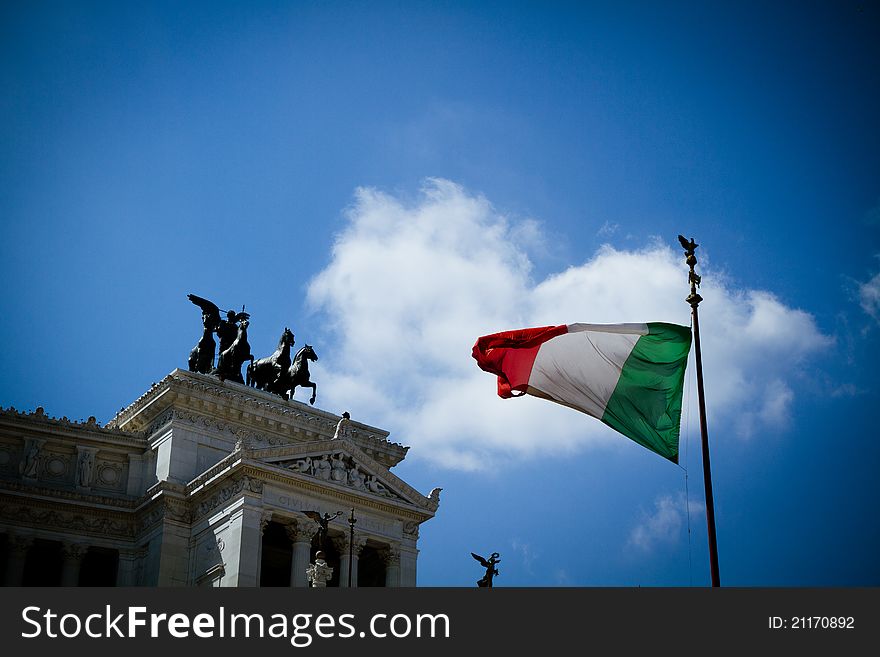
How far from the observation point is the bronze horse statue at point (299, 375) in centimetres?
5994

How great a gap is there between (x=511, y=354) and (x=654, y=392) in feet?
12.1

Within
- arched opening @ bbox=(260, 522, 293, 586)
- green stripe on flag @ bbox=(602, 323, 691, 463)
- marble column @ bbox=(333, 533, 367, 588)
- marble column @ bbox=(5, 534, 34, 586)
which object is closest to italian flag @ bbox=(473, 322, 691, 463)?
green stripe on flag @ bbox=(602, 323, 691, 463)

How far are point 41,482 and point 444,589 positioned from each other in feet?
116

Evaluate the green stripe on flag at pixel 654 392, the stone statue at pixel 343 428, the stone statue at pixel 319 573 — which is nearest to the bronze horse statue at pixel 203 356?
the stone statue at pixel 343 428

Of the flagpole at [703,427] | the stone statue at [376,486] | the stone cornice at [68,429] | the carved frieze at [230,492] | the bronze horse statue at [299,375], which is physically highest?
the bronze horse statue at [299,375]

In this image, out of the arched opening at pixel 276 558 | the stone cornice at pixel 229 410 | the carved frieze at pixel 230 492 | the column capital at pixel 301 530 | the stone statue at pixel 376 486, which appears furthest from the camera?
the stone cornice at pixel 229 410

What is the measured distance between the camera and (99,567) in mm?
55156

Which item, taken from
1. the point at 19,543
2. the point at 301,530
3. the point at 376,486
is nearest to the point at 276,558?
the point at 301,530

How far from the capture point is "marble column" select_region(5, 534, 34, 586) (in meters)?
50.4

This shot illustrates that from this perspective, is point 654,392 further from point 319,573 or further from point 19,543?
point 19,543

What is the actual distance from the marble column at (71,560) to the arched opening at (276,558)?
24.7ft

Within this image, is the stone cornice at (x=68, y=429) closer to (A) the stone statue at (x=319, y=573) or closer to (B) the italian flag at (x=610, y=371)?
(A) the stone statue at (x=319, y=573)

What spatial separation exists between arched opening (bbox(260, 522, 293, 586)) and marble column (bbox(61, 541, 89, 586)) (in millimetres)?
7533

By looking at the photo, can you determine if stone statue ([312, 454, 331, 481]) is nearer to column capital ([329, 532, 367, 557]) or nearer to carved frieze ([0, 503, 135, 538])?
column capital ([329, 532, 367, 557])
